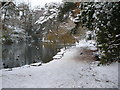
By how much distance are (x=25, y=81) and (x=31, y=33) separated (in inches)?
1155

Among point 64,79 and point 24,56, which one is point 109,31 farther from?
point 24,56

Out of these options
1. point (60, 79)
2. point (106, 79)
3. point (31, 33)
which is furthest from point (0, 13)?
point (31, 33)

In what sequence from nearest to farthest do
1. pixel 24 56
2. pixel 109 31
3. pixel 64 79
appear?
pixel 109 31 → pixel 64 79 → pixel 24 56

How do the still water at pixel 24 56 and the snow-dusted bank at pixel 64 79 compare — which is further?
the still water at pixel 24 56

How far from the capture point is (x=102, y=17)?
20.1 ft

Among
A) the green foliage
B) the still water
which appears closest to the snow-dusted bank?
the green foliage

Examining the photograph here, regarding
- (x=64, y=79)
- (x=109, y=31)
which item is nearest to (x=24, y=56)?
(x=64, y=79)

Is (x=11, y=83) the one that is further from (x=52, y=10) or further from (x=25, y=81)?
(x=52, y=10)

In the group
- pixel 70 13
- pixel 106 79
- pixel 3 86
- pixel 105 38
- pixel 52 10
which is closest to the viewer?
pixel 105 38

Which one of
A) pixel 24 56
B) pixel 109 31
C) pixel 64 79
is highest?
pixel 109 31

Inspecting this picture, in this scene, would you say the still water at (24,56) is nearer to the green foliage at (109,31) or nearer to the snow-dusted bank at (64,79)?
the snow-dusted bank at (64,79)

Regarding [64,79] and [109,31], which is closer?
[109,31]

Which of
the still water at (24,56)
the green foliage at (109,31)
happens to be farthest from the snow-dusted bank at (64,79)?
the still water at (24,56)

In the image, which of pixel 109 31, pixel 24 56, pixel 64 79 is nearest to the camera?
pixel 109 31
